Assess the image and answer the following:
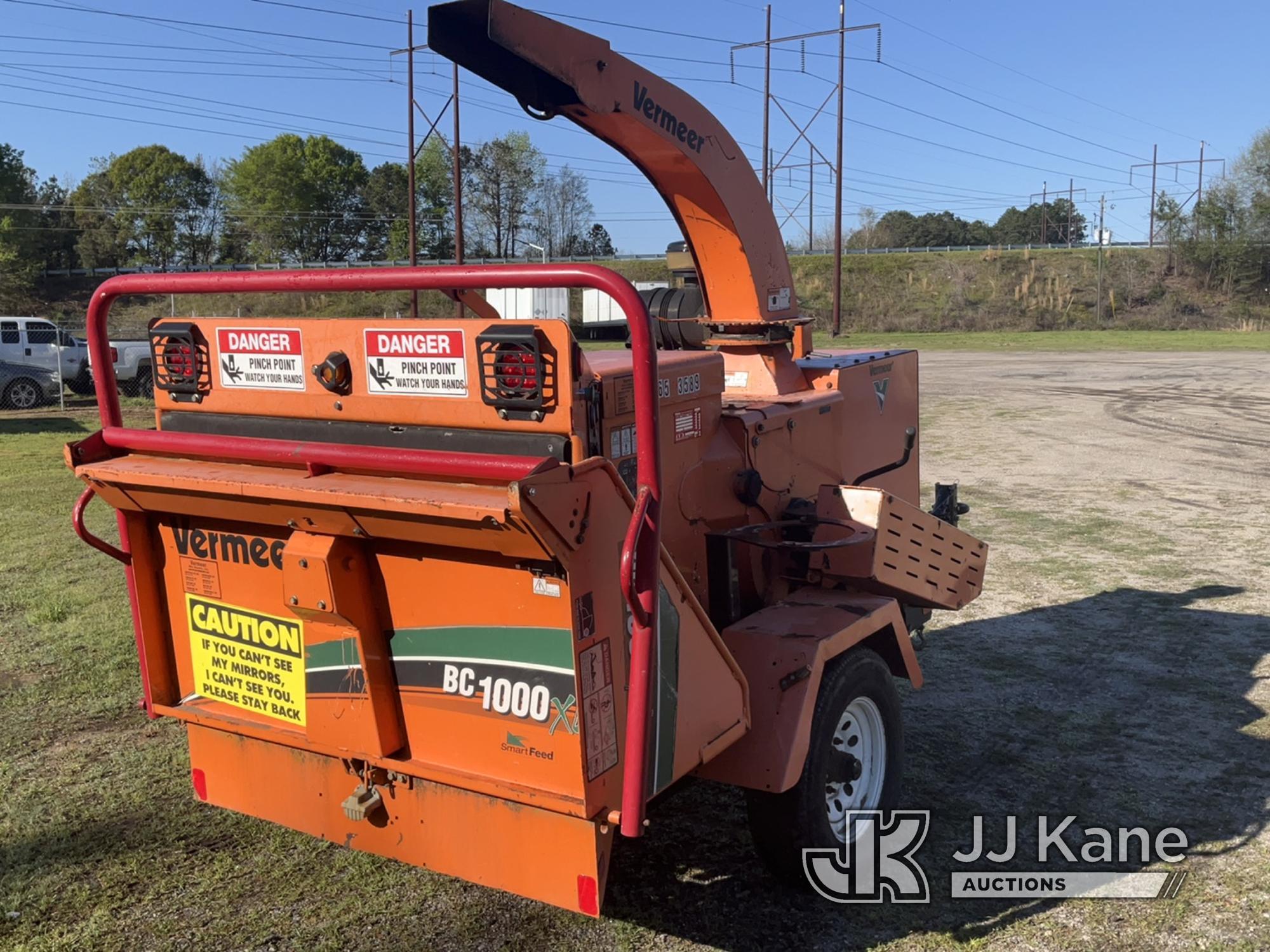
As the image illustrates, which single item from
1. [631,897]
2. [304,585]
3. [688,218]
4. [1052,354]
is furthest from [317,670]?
[1052,354]

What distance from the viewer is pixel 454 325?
125 inches

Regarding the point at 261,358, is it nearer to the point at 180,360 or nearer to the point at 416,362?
the point at 180,360

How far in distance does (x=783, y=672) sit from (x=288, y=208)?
80.3 m

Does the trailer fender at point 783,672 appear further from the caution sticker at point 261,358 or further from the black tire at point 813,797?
the caution sticker at point 261,358

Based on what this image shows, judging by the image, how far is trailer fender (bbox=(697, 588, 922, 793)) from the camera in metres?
3.75

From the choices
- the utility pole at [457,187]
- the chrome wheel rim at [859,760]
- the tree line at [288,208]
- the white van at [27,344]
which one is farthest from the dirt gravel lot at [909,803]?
the tree line at [288,208]

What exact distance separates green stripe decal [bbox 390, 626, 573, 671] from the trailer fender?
912 mm

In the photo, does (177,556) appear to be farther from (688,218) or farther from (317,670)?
(688,218)

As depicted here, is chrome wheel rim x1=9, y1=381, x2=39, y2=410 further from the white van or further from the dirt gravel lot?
the dirt gravel lot

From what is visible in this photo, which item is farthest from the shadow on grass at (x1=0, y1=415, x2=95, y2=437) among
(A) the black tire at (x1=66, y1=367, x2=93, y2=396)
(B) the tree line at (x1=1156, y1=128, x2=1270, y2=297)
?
(B) the tree line at (x1=1156, y1=128, x2=1270, y2=297)

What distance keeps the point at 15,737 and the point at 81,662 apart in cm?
110

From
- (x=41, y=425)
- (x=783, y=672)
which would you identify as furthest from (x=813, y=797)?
(x=41, y=425)

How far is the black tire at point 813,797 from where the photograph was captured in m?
3.93

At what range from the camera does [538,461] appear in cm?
285
